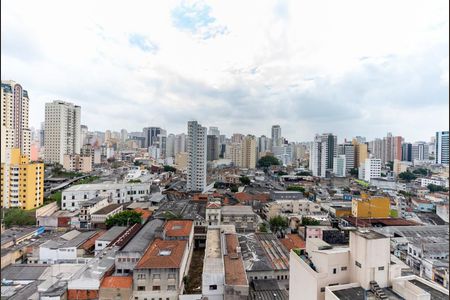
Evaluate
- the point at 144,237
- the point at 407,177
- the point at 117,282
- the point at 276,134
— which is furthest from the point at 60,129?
the point at 276,134

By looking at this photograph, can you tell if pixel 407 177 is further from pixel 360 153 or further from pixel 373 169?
pixel 360 153

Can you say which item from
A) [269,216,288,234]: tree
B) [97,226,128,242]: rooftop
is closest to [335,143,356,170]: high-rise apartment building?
[269,216,288,234]: tree

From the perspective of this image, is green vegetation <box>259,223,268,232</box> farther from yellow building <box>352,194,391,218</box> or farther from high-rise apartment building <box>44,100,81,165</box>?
high-rise apartment building <box>44,100,81,165</box>

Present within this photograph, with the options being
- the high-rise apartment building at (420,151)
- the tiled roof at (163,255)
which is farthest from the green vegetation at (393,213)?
the high-rise apartment building at (420,151)

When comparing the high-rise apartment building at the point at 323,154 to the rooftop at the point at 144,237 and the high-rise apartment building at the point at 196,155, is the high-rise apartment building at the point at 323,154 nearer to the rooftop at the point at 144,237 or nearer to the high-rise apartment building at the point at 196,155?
the high-rise apartment building at the point at 196,155

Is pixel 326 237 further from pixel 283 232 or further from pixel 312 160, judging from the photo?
pixel 312 160

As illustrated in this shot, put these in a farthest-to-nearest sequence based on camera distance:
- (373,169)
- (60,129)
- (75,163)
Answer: (60,129) → (373,169) → (75,163)
